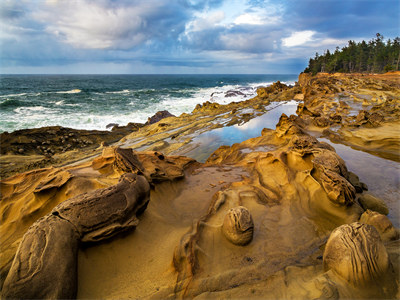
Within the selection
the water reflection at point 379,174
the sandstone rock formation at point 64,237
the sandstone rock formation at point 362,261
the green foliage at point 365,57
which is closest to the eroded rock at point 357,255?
the sandstone rock formation at point 362,261

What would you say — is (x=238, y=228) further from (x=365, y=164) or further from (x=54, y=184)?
(x=365, y=164)

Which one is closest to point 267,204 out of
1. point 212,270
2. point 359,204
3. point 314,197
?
point 314,197

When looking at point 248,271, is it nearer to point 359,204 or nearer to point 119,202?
point 119,202

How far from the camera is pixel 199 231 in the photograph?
2734 millimetres

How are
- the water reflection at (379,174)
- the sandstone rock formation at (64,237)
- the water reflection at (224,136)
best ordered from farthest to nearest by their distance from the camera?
the water reflection at (224,136), the water reflection at (379,174), the sandstone rock formation at (64,237)

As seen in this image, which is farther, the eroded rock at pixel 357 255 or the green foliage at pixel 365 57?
the green foliage at pixel 365 57

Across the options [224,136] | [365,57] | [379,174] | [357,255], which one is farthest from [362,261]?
[365,57]

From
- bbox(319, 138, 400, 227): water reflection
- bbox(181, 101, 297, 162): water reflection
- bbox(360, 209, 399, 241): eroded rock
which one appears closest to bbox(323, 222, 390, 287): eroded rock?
bbox(360, 209, 399, 241): eroded rock

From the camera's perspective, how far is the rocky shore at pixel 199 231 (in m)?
1.89

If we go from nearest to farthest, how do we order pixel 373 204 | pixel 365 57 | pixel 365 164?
pixel 373 204 → pixel 365 164 → pixel 365 57

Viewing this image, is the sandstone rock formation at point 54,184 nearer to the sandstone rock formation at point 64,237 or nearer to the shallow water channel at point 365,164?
the sandstone rock formation at point 64,237

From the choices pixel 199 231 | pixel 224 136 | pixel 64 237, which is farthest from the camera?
pixel 224 136

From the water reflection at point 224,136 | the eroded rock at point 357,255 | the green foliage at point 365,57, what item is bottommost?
the water reflection at point 224,136

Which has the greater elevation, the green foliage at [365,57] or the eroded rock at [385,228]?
the green foliage at [365,57]
